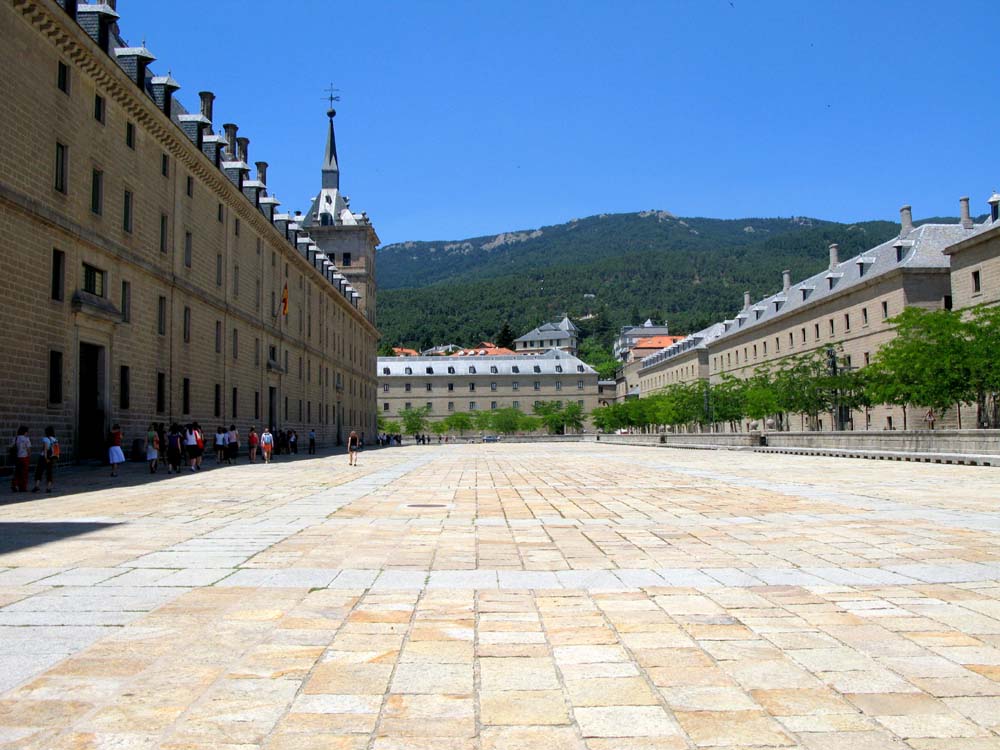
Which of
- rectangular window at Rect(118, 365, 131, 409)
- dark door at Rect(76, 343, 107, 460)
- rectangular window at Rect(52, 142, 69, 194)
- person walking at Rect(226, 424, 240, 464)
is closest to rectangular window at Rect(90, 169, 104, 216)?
rectangular window at Rect(52, 142, 69, 194)

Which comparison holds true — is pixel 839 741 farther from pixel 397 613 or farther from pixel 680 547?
pixel 680 547

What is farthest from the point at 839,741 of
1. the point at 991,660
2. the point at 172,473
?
the point at 172,473

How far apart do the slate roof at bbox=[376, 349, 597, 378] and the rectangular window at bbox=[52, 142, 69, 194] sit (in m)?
109

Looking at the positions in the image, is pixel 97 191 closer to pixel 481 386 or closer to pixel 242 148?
pixel 242 148

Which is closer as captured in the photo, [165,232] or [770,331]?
[165,232]

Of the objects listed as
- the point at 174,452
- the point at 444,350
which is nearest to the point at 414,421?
the point at 444,350

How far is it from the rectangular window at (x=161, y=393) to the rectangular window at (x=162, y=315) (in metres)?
1.67

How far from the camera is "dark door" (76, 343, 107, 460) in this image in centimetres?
2666

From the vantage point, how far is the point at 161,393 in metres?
32.2

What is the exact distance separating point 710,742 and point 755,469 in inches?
931

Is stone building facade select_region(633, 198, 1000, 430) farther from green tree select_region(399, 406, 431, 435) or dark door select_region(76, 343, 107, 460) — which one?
green tree select_region(399, 406, 431, 435)

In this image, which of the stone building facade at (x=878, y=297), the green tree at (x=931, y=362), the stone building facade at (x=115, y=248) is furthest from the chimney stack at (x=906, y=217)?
the stone building facade at (x=115, y=248)

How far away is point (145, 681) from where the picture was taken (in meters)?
4.39

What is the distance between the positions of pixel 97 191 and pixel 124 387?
Answer: 6.65 m
